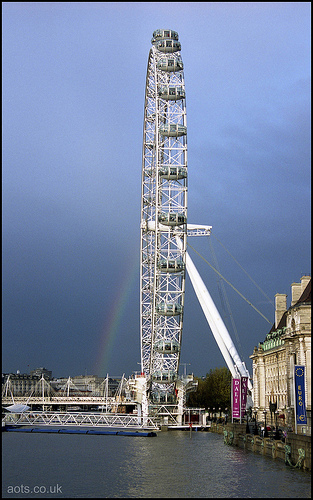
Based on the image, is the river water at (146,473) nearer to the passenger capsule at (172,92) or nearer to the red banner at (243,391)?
the red banner at (243,391)

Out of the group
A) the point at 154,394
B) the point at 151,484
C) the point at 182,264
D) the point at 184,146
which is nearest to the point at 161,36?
the point at 184,146

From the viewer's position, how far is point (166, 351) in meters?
64.2

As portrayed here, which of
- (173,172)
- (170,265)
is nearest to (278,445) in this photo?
(170,265)

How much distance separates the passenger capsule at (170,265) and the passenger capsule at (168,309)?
10.1ft

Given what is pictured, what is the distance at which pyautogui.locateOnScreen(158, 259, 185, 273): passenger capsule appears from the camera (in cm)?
6228

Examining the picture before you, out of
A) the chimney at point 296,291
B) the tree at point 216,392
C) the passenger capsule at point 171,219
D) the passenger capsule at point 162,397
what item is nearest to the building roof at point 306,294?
the chimney at point 296,291

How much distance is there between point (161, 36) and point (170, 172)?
1198 centimetres

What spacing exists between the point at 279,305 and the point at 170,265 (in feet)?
46.2

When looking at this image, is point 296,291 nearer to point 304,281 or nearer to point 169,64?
point 304,281

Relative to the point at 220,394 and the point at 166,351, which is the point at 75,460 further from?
the point at 220,394

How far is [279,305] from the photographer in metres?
70.2

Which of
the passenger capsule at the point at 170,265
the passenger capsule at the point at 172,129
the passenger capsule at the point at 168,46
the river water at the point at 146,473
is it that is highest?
the passenger capsule at the point at 168,46

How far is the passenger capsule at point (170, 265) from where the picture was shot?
204ft

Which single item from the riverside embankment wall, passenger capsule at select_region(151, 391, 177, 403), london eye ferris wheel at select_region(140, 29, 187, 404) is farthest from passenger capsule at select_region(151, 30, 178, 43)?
passenger capsule at select_region(151, 391, 177, 403)
